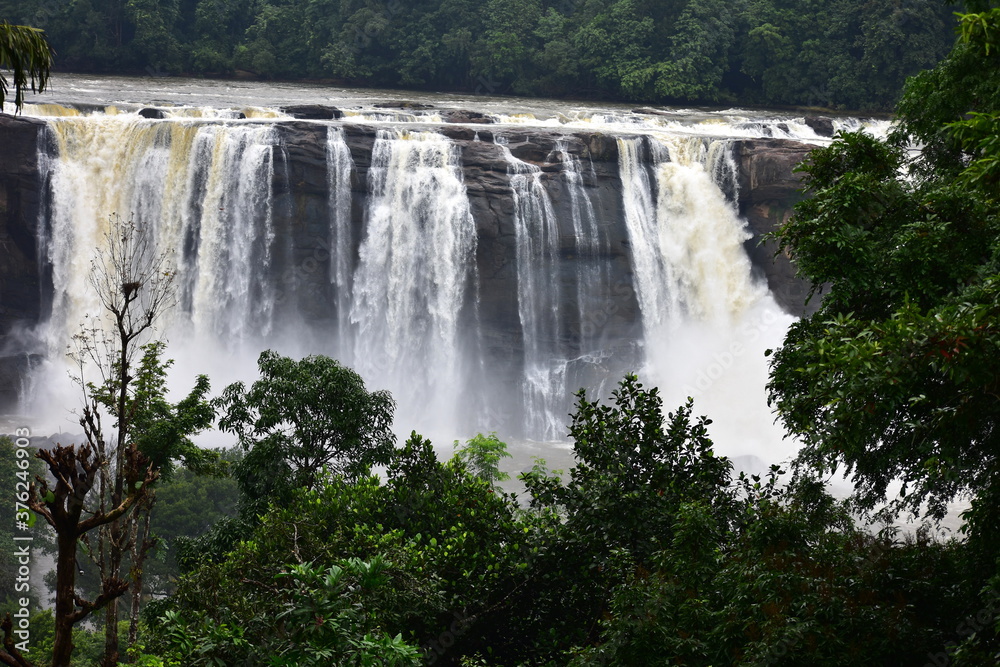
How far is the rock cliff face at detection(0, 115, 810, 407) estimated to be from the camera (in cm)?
2653

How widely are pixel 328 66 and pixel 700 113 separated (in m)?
18.1

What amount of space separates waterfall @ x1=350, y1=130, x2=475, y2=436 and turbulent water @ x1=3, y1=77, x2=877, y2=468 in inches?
1.8

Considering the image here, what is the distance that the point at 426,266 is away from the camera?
27.2 metres

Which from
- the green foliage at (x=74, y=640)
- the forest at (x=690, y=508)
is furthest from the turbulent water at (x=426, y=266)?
the forest at (x=690, y=508)

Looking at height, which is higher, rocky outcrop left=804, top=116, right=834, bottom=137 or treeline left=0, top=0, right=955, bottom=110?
treeline left=0, top=0, right=955, bottom=110

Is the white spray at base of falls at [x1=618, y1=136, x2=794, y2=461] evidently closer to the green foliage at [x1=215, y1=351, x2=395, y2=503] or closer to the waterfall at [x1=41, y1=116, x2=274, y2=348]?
the waterfall at [x1=41, y1=116, x2=274, y2=348]

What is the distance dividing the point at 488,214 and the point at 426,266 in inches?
91.7

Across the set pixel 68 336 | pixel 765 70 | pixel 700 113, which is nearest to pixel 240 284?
pixel 68 336

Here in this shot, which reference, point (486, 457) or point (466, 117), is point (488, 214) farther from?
point (486, 457)

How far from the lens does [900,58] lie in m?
39.4

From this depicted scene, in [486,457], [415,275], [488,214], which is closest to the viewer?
[486,457]

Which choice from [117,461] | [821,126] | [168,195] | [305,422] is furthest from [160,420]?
[821,126]

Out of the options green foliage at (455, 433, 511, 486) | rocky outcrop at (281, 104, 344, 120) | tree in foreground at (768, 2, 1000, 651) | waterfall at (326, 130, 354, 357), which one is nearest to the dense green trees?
tree in foreground at (768, 2, 1000, 651)

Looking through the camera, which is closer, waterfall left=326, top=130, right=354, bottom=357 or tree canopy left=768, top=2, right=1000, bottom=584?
tree canopy left=768, top=2, right=1000, bottom=584
